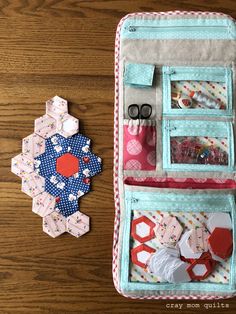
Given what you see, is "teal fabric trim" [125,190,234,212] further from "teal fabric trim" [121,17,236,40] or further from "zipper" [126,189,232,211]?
"teal fabric trim" [121,17,236,40]

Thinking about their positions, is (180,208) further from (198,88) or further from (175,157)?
(198,88)

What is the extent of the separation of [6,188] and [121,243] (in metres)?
0.43

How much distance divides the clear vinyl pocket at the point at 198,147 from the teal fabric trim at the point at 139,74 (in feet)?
0.53

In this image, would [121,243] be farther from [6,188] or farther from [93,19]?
[93,19]

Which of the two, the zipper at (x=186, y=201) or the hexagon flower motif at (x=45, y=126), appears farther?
the hexagon flower motif at (x=45, y=126)

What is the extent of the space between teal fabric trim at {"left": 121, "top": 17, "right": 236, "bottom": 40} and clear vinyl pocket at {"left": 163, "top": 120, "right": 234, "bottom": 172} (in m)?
0.30

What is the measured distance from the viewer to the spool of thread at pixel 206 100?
129cm

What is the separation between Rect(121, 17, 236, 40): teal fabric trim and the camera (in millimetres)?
1334

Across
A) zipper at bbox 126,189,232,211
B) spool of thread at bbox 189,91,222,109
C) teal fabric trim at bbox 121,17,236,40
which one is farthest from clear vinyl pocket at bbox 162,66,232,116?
zipper at bbox 126,189,232,211

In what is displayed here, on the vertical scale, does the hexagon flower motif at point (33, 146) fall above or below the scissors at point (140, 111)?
below

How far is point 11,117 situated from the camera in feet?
4.52

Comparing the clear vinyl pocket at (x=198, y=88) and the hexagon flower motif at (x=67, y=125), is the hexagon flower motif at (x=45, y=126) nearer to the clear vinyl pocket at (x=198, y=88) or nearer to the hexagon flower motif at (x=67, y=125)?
the hexagon flower motif at (x=67, y=125)

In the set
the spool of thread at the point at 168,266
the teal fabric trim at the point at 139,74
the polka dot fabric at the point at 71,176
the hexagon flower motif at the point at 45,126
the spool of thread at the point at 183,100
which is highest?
the teal fabric trim at the point at 139,74

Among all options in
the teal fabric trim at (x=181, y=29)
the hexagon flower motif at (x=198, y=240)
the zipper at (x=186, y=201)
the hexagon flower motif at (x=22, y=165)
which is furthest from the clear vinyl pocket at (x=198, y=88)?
the hexagon flower motif at (x=22, y=165)
